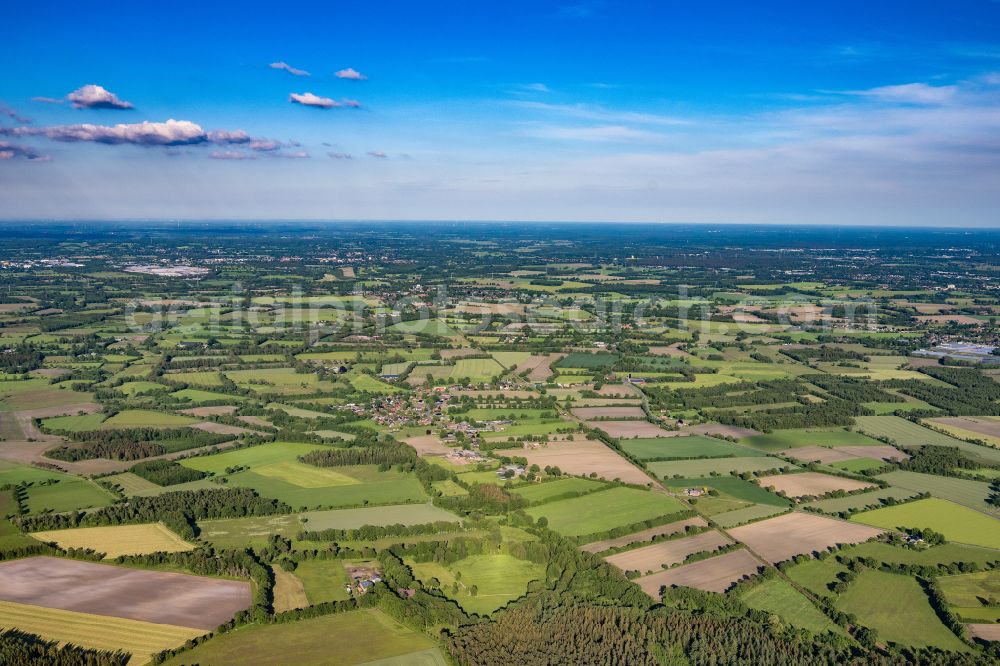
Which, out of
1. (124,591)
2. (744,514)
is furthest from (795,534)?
(124,591)

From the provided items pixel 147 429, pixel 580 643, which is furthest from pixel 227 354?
pixel 580 643

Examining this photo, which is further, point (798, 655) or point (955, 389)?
point (955, 389)

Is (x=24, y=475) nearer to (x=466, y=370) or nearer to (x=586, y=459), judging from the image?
(x=586, y=459)

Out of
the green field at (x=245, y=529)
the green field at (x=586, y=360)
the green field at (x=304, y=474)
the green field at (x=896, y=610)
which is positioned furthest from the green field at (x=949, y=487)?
the green field at (x=245, y=529)

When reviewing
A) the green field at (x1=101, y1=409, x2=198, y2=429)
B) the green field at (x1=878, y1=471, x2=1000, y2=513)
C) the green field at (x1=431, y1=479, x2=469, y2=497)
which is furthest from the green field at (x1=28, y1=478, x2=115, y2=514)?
the green field at (x1=878, y1=471, x2=1000, y2=513)

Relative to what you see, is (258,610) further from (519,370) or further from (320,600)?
(519,370)

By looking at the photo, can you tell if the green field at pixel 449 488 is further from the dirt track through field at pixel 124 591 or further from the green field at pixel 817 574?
the green field at pixel 817 574
